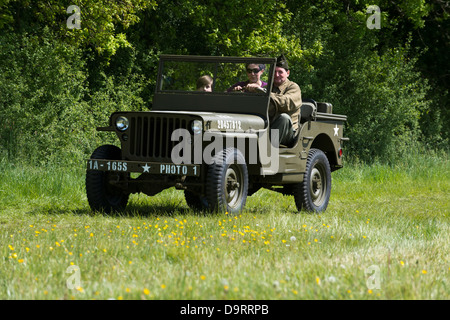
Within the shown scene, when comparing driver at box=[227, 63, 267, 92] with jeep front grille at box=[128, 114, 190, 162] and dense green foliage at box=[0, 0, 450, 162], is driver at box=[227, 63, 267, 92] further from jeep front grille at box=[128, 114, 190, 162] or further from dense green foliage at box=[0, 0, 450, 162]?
dense green foliage at box=[0, 0, 450, 162]

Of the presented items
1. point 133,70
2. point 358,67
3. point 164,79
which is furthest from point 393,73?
point 164,79

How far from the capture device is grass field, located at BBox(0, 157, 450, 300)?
444cm

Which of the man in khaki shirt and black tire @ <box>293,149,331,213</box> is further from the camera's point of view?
black tire @ <box>293,149,331,213</box>

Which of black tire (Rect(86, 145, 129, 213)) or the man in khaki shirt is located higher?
the man in khaki shirt

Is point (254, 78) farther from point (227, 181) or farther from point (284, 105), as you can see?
point (227, 181)

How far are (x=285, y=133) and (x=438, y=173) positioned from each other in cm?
772

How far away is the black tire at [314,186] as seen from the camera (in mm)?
9609

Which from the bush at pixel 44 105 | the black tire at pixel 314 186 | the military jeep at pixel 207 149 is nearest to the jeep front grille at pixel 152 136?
the military jeep at pixel 207 149

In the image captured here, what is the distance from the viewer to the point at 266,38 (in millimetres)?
18656

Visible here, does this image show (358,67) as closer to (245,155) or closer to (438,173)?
(438,173)

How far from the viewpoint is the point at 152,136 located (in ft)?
27.8

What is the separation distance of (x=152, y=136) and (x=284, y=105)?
1.75m

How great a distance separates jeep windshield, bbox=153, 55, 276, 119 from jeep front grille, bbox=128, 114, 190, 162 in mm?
971

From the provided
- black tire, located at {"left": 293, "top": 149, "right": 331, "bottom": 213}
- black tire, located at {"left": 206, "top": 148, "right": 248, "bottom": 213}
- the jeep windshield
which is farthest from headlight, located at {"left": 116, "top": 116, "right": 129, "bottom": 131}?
black tire, located at {"left": 293, "top": 149, "right": 331, "bottom": 213}
